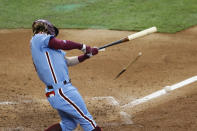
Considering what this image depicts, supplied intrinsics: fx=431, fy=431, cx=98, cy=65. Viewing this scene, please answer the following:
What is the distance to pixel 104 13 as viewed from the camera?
42.7ft

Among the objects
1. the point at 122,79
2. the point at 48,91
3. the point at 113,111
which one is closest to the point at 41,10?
the point at 122,79

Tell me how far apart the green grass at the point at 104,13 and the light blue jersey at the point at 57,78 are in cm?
617

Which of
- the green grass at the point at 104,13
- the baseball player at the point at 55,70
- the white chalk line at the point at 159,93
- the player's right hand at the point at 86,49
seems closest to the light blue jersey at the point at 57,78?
the baseball player at the point at 55,70

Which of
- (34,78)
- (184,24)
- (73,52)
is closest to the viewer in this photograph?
(34,78)

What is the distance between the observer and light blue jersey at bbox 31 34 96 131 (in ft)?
18.2

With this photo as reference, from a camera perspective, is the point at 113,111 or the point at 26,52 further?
the point at 26,52

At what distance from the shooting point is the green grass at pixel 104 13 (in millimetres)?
12055

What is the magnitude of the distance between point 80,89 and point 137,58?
1.70 m

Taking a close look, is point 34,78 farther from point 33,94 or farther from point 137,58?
point 137,58

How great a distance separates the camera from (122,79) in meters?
8.74

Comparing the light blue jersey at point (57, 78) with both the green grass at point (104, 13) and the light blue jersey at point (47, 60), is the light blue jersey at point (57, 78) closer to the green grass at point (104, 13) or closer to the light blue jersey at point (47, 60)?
the light blue jersey at point (47, 60)

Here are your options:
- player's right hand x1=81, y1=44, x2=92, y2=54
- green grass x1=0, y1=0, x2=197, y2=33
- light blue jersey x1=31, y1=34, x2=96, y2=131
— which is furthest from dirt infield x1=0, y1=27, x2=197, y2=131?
player's right hand x1=81, y1=44, x2=92, y2=54

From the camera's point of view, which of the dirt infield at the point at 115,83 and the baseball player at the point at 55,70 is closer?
the baseball player at the point at 55,70

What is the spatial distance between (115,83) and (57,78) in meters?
3.12
